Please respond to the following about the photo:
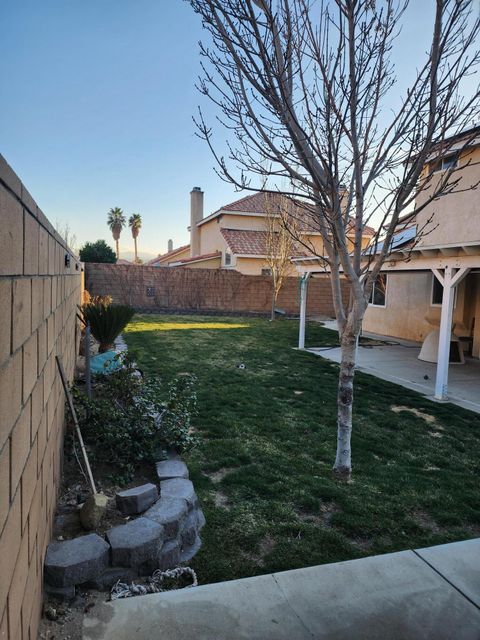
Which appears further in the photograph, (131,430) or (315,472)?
(315,472)

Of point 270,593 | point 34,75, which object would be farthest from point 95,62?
point 270,593

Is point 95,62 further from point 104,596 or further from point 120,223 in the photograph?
point 120,223

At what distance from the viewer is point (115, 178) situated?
27859 millimetres

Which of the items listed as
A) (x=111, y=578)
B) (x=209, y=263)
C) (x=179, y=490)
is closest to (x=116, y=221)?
(x=209, y=263)

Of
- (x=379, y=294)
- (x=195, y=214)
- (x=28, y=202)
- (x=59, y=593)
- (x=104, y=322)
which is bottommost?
(x=59, y=593)

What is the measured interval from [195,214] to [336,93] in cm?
3112

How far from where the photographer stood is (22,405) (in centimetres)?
163

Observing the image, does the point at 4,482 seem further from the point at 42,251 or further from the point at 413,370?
the point at 413,370

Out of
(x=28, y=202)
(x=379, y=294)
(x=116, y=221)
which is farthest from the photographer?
(x=116, y=221)

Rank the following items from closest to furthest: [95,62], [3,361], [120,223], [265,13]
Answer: [3,361], [265,13], [95,62], [120,223]

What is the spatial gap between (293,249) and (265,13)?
16690 millimetres

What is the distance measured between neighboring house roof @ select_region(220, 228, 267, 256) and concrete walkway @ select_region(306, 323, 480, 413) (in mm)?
12207

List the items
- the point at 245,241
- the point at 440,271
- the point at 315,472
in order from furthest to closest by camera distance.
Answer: the point at 245,241 < the point at 440,271 < the point at 315,472

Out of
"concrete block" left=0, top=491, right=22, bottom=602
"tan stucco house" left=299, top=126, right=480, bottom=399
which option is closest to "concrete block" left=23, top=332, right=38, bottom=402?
"concrete block" left=0, top=491, right=22, bottom=602
